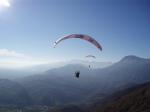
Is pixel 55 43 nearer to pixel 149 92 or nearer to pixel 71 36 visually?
pixel 71 36

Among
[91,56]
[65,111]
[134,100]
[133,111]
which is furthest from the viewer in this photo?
[65,111]

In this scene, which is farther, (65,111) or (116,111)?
(65,111)

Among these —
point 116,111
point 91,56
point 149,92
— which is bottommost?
point 91,56

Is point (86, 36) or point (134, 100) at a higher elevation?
point (134, 100)

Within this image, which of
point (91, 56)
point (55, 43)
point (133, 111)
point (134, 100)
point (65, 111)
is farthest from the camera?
point (65, 111)

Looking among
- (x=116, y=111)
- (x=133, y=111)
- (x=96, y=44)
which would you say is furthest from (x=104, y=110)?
(x=96, y=44)

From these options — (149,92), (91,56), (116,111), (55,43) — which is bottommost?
(55,43)

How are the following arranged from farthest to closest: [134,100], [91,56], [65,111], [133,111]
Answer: [65,111], [134,100], [133,111], [91,56]

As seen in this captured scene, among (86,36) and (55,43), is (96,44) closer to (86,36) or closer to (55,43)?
(86,36)

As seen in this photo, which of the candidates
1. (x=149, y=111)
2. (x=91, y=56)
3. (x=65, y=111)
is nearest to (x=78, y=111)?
(x=65, y=111)
